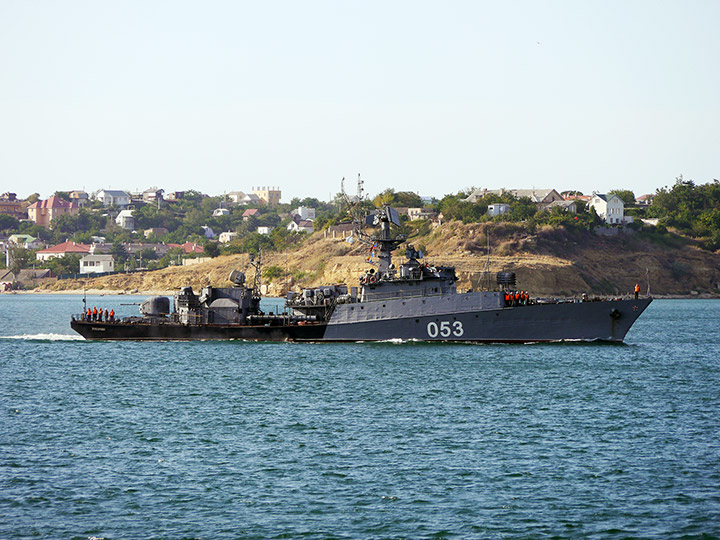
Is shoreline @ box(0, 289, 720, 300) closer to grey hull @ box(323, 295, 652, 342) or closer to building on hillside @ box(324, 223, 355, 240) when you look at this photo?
building on hillside @ box(324, 223, 355, 240)

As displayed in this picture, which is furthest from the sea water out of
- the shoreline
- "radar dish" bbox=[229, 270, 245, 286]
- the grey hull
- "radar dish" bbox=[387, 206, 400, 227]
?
the shoreline

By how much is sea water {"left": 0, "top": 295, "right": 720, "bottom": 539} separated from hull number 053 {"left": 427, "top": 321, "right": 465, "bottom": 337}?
3044mm

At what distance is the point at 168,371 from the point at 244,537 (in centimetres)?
3039

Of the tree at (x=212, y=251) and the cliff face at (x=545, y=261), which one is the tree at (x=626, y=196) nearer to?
the cliff face at (x=545, y=261)

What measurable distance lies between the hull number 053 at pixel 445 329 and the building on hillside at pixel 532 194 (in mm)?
113365

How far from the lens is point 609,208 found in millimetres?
163125

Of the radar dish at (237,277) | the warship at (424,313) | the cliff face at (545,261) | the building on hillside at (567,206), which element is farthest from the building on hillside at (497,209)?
the radar dish at (237,277)

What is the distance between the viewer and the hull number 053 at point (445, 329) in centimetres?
5825

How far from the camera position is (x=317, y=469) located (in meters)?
27.7

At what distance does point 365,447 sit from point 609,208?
14148cm

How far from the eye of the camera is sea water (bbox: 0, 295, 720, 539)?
22.8 meters

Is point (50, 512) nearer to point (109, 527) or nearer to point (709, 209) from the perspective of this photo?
point (109, 527)

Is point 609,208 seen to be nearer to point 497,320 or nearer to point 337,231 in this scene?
point 337,231

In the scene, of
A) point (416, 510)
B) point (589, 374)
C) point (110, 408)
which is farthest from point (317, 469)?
point (589, 374)
